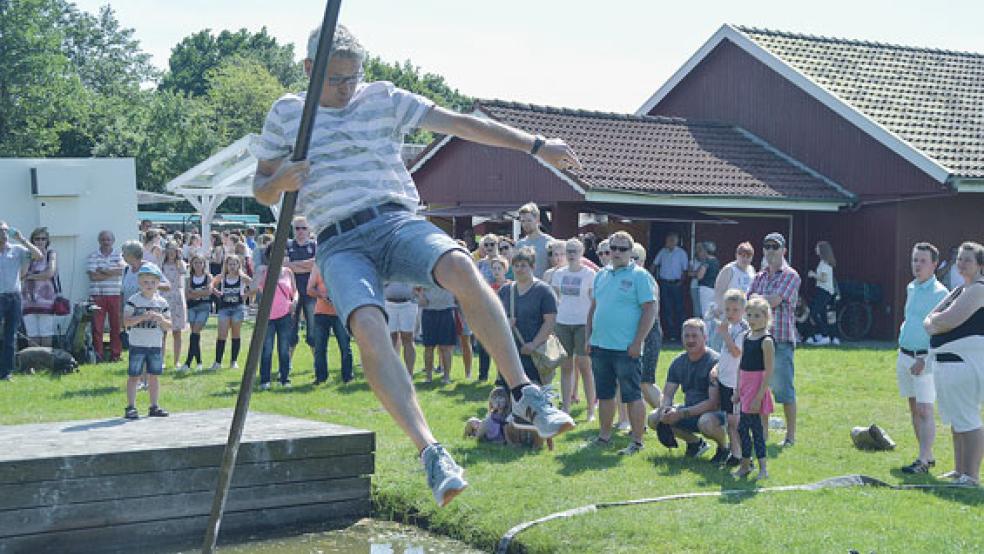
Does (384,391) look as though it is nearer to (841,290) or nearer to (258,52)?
(841,290)

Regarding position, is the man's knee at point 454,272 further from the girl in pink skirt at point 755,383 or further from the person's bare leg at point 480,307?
the girl in pink skirt at point 755,383

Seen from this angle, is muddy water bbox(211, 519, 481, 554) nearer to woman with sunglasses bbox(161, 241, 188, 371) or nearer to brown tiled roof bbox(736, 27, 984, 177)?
woman with sunglasses bbox(161, 241, 188, 371)

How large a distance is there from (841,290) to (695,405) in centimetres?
1370

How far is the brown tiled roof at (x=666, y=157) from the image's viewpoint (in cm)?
2306

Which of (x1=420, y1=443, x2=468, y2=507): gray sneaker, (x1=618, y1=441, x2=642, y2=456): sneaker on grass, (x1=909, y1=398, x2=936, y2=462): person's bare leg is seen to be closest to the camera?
(x1=420, y1=443, x2=468, y2=507): gray sneaker

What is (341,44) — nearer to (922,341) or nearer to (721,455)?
(721,455)

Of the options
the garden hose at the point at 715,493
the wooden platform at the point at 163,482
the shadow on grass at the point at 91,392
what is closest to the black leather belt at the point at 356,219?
the garden hose at the point at 715,493

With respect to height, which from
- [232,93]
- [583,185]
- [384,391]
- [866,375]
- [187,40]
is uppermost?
[187,40]

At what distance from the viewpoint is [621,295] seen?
10.7 metres

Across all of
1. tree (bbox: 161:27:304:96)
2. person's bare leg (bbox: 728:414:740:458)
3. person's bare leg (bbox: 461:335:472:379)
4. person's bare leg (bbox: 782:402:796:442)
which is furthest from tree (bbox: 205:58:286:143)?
person's bare leg (bbox: 728:414:740:458)

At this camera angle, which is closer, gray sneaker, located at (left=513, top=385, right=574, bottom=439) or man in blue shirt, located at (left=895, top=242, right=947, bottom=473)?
gray sneaker, located at (left=513, top=385, right=574, bottom=439)

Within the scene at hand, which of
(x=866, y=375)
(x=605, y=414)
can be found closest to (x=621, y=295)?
(x=605, y=414)

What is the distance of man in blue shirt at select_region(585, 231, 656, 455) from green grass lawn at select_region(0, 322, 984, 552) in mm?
460

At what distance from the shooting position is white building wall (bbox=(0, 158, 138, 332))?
17.7 m
